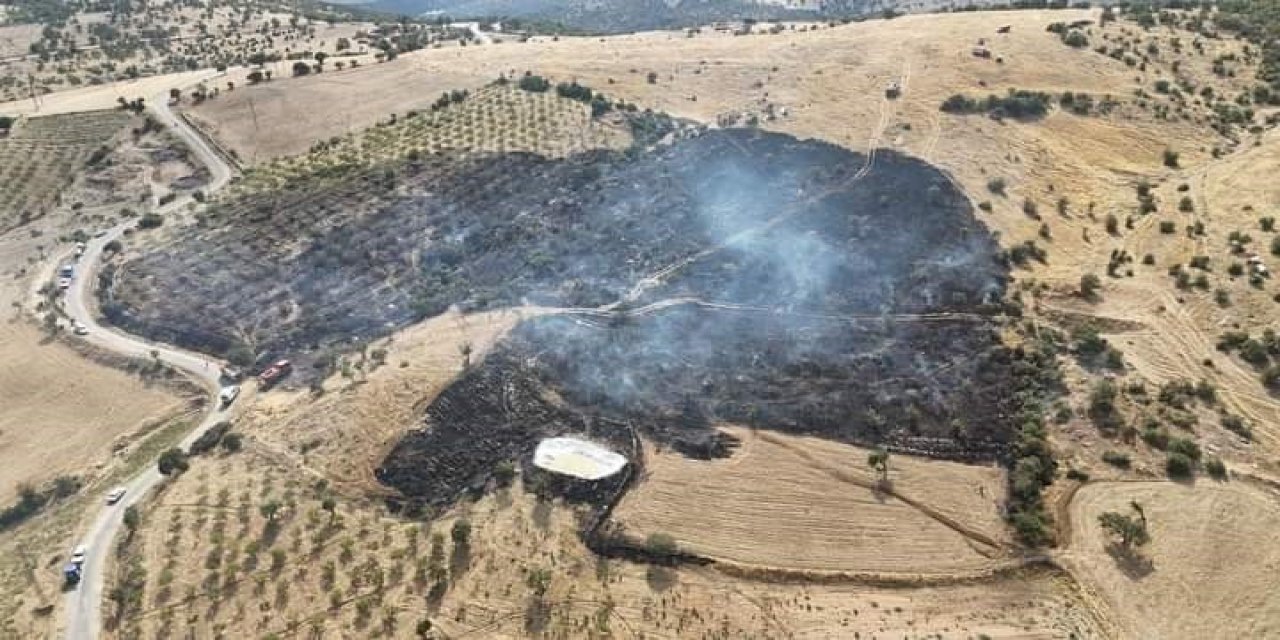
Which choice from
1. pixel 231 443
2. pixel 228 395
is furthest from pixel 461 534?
pixel 228 395

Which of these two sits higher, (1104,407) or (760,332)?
(760,332)

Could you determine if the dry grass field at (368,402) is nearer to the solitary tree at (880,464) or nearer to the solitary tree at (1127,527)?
the solitary tree at (880,464)

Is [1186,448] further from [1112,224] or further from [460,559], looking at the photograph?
[460,559]

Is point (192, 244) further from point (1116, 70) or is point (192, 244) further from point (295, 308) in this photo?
point (1116, 70)

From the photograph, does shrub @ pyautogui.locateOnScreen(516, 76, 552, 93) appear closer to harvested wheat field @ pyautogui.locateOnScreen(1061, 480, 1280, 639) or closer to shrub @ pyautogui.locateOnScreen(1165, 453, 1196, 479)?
harvested wheat field @ pyautogui.locateOnScreen(1061, 480, 1280, 639)

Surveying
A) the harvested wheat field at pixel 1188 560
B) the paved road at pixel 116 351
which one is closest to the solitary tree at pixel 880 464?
the harvested wheat field at pixel 1188 560

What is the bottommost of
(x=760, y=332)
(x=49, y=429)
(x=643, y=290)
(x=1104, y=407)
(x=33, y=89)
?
(x=1104, y=407)

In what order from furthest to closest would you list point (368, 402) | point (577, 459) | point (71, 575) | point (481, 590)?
point (368, 402), point (577, 459), point (71, 575), point (481, 590)

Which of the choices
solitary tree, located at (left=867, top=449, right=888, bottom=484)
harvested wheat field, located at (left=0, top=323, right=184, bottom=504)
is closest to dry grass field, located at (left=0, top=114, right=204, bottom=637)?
harvested wheat field, located at (left=0, top=323, right=184, bottom=504)
